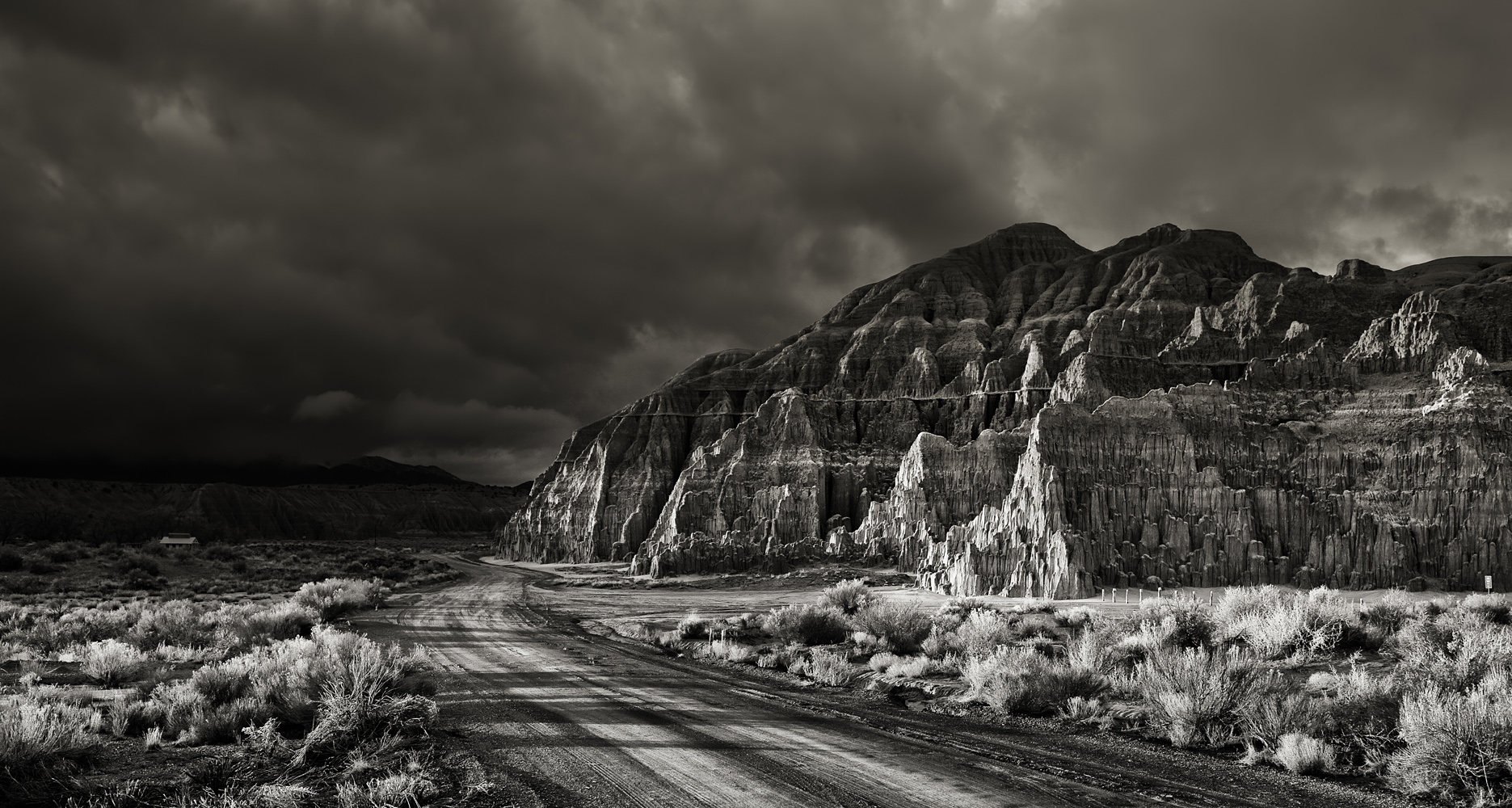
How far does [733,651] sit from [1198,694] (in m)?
12.1

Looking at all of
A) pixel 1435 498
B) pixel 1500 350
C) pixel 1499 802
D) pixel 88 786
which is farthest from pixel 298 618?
pixel 1500 350

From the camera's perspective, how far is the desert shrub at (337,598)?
30156 mm

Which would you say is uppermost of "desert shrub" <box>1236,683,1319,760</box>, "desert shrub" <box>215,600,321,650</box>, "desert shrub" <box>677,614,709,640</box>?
"desert shrub" <box>1236,683,1319,760</box>

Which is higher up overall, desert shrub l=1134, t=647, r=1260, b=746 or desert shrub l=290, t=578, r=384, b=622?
desert shrub l=1134, t=647, r=1260, b=746

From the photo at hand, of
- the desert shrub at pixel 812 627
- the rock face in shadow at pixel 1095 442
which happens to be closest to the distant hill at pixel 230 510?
the rock face in shadow at pixel 1095 442

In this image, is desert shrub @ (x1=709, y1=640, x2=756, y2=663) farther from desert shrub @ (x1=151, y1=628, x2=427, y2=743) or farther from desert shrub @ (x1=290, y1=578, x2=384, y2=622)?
desert shrub @ (x1=290, y1=578, x2=384, y2=622)

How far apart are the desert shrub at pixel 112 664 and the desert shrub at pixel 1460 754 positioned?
2113 centimetres

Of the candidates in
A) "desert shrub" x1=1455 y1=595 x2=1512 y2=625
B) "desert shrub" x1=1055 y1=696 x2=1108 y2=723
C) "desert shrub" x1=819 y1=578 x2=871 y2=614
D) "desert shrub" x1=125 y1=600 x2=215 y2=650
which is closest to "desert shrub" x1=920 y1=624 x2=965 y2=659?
"desert shrub" x1=1055 y1=696 x2=1108 y2=723

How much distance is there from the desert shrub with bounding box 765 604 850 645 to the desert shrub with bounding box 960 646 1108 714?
25.0 feet

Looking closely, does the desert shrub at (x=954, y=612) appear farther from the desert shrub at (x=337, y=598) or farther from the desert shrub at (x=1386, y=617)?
the desert shrub at (x=337, y=598)

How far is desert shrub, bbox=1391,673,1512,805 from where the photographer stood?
8.26 m

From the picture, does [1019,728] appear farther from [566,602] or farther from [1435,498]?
[1435,498]

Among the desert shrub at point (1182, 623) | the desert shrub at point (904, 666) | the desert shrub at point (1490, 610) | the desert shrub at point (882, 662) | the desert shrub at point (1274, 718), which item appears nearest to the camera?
the desert shrub at point (1274, 718)

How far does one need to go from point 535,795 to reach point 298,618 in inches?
725
